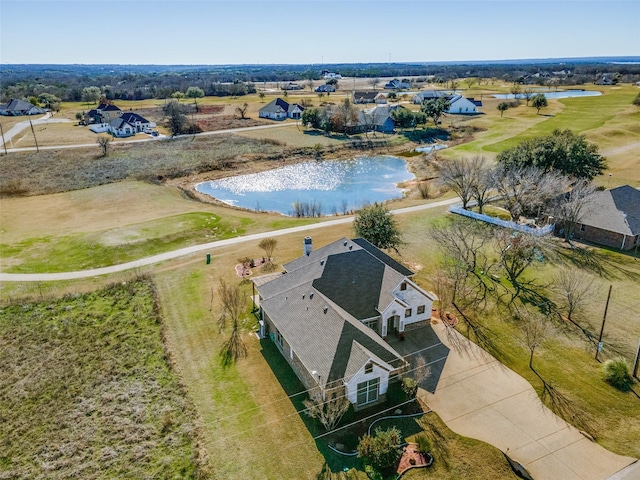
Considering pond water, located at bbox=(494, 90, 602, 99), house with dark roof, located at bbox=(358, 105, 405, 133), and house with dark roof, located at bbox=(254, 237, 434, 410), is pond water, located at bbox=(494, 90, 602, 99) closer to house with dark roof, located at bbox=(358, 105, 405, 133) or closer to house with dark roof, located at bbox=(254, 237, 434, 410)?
house with dark roof, located at bbox=(358, 105, 405, 133)

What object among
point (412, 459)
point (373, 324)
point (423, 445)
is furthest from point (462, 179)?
point (412, 459)

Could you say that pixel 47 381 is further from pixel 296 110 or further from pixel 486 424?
pixel 296 110

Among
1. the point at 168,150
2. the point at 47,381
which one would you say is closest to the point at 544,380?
the point at 47,381

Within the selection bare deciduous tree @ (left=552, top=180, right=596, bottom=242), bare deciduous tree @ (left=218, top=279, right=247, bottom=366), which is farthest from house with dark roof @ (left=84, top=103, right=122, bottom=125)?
bare deciduous tree @ (left=552, top=180, right=596, bottom=242)

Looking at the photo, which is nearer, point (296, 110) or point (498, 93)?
point (296, 110)

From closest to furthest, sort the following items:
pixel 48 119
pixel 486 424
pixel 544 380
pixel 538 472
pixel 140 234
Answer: pixel 538 472 → pixel 486 424 → pixel 544 380 → pixel 140 234 → pixel 48 119
